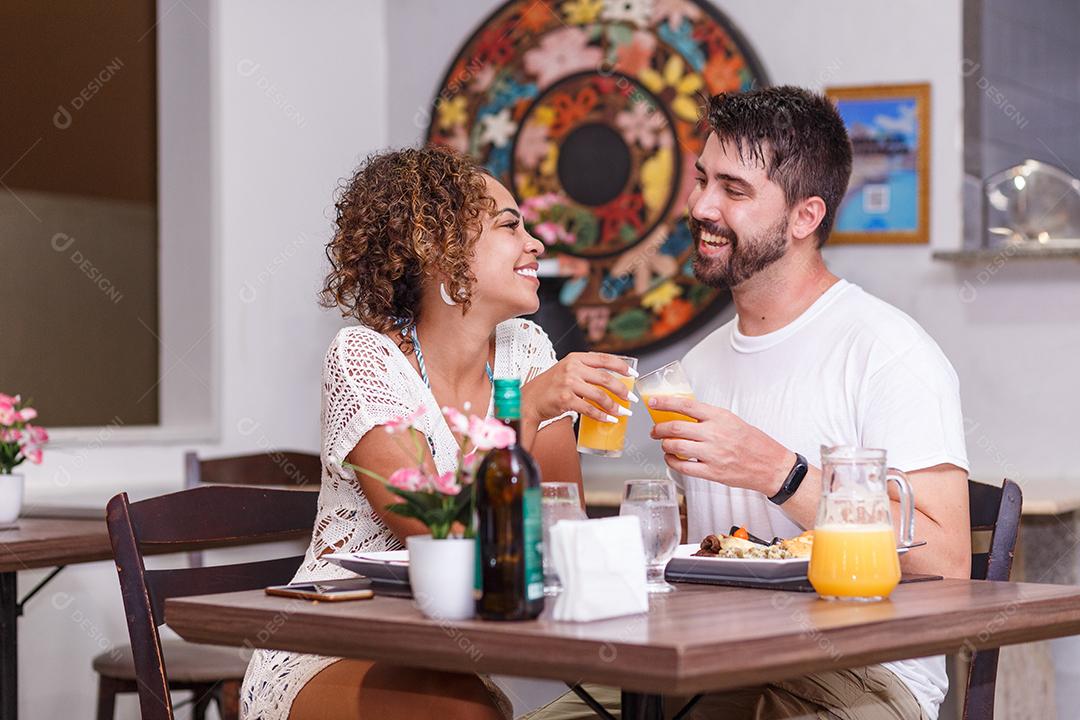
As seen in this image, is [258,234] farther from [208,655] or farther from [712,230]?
[712,230]

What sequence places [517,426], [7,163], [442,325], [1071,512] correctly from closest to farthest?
[517,426], [442,325], [1071,512], [7,163]

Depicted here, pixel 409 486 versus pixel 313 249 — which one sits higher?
pixel 313 249

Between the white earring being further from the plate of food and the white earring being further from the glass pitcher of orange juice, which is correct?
the glass pitcher of orange juice

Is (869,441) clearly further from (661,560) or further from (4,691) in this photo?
(4,691)

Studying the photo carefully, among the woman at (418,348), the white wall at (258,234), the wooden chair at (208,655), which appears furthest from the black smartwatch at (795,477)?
the white wall at (258,234)

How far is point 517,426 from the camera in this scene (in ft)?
4.70

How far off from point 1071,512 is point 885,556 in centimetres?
195

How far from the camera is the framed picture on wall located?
369 cm

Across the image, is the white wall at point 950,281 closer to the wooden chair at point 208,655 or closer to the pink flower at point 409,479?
the wooden chair at point 208,655

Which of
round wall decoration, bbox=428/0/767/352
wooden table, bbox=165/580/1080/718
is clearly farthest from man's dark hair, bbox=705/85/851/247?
round wall decoration, bbox=428/0/767/352

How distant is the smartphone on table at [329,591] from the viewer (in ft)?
5.05

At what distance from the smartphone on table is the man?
0.49 m

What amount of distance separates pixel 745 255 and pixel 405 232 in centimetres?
59

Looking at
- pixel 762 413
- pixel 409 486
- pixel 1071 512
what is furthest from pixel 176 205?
pixel 409 486
